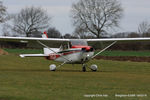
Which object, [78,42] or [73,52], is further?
[78,42]

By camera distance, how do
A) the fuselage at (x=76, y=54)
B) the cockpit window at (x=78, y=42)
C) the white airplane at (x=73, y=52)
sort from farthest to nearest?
1. the cockpit window at (x=78, y=42)
2. the white airplane at (x=73, y=52)
3. the fuselage at (x=76, y=54)

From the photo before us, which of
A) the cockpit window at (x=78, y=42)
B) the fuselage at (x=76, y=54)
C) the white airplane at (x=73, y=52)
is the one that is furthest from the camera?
the cockpit window at (x=78, y=42)

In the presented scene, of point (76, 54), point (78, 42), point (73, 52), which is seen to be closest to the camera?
point (76, 54)

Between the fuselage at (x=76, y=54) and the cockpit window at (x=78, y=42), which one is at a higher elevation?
the cockpit window at (x=78, y=42)

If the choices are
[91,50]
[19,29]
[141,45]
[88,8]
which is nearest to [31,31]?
[19,29]

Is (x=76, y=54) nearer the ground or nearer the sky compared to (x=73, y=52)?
nearer the ground

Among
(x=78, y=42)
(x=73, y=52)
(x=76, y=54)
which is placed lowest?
(x=76, y=54)

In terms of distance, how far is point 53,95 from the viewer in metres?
12.6

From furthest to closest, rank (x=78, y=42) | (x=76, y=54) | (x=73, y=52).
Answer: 1. (x=78, y=42)
2. (x=73, y=52)
3. (x=76, y=54)

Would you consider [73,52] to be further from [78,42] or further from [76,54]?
[78,42]

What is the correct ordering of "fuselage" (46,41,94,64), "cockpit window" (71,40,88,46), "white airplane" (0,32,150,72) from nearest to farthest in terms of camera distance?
"fuselage" (46,41,94,64), "white airplane" (0,32,150,72), "cockpit window" (71,40,88,46)

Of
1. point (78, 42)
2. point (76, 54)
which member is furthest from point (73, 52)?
point (78, 42)

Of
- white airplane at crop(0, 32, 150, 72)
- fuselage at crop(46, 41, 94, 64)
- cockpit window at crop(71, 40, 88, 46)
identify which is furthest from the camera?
cockpit window at crop(71, 40, 88, 46)

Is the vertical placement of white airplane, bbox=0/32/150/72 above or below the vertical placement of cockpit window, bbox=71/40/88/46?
below
